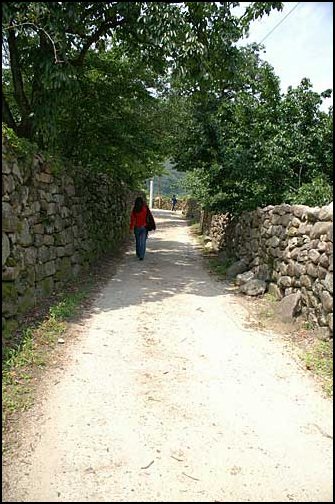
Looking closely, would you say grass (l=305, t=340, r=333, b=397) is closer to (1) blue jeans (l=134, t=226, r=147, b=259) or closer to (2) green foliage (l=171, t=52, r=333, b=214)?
(2) green foliage (l=171, t=52, r=333, b=214)

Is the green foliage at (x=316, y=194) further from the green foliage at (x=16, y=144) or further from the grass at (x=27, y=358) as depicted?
the green foliage at (x=16, y=144)

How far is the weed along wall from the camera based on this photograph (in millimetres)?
4980

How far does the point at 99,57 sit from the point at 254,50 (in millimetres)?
10725

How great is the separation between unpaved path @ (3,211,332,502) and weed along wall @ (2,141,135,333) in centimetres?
105

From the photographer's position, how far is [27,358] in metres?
4.39

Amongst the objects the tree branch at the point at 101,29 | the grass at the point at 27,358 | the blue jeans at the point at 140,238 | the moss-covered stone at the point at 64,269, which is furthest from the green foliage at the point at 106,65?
the grass at the point at 27,358

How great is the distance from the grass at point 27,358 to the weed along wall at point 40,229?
342mm

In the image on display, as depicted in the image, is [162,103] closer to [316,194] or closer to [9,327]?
[316,194]

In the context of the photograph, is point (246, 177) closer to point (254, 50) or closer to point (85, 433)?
point (85, 433)

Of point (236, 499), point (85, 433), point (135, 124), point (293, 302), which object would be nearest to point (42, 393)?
point (85, 433)

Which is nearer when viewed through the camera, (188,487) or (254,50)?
(188,487)

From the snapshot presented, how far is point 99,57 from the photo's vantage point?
980cm

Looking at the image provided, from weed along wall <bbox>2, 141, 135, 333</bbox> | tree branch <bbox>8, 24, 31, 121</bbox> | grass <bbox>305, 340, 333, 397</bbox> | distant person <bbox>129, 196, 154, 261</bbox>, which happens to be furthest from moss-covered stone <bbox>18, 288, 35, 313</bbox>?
distant person <bbox>129, 196, 154, 261</bbox>

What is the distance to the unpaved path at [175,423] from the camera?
2.76m
